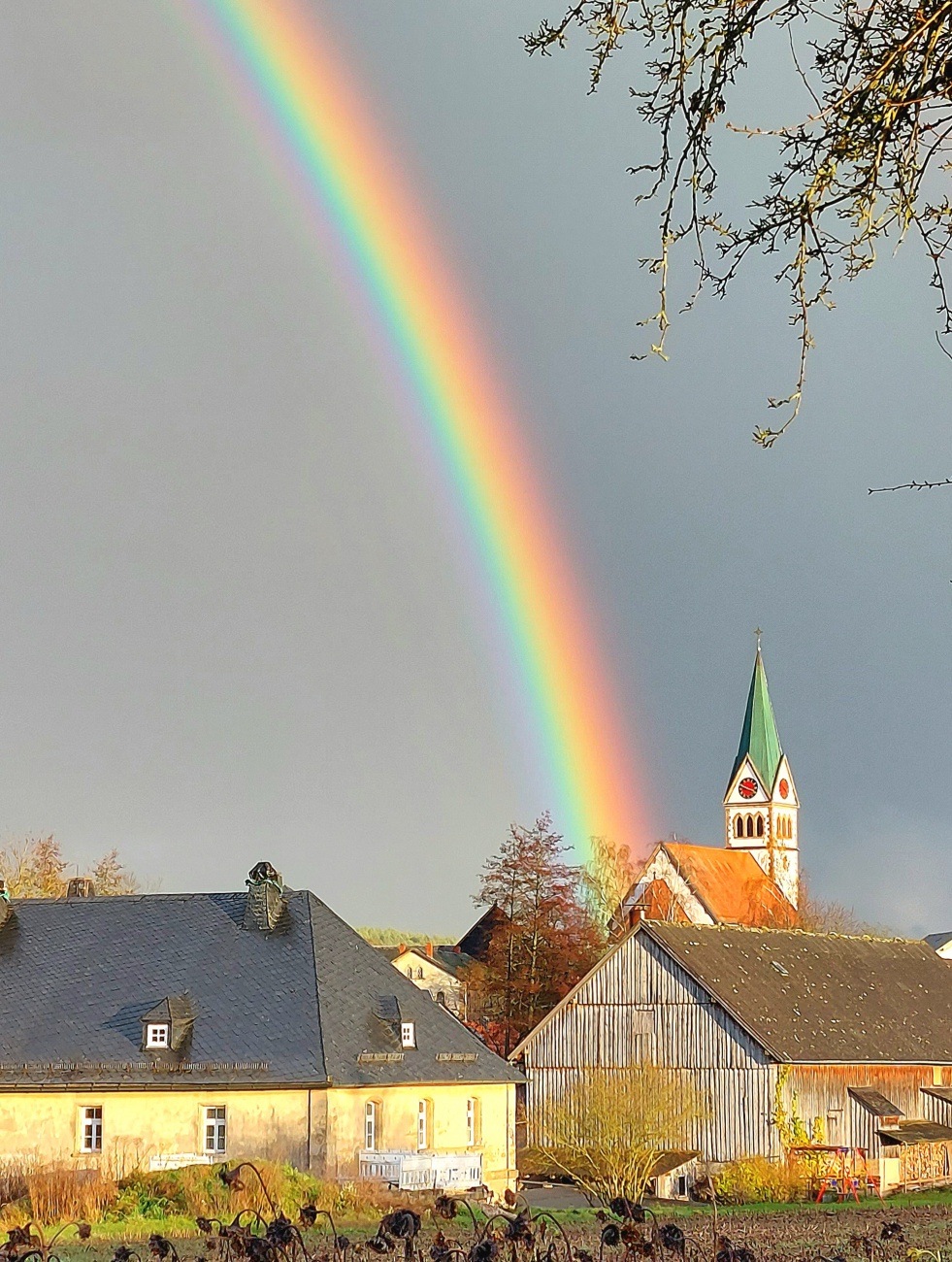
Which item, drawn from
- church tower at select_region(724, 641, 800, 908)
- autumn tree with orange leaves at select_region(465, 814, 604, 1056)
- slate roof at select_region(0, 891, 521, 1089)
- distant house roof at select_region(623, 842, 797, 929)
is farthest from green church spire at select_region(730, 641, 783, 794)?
slate roof at select_region(0, 891, 521, 1089)

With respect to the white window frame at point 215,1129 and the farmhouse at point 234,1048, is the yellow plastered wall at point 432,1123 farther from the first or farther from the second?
the white window frame at point 215,1129

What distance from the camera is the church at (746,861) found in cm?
9175

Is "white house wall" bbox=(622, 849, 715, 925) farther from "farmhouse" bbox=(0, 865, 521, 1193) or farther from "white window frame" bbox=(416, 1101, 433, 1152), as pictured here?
"white window frame" bbox=(416, 1101, 433, 1152)

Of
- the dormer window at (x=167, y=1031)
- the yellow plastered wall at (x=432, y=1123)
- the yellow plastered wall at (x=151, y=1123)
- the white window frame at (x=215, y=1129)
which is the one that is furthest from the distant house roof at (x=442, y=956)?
the yellow plastered wall at (x=151, y=1123)

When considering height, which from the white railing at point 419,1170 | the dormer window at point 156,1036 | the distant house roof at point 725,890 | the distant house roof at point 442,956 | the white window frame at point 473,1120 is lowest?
the white railing at point 419,1170

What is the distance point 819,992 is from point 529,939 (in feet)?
51.3

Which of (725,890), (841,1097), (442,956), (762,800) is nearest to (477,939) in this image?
(442,956)

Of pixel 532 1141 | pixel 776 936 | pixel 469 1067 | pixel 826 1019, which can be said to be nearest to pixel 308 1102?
pixel 469 1067

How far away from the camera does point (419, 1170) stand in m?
35.0

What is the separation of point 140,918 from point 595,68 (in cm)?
3800

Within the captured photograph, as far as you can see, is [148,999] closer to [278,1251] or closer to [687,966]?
[687,966]

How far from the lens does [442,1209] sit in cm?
1008

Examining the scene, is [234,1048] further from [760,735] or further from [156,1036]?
[760,735]

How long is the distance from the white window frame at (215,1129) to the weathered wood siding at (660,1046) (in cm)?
1411
